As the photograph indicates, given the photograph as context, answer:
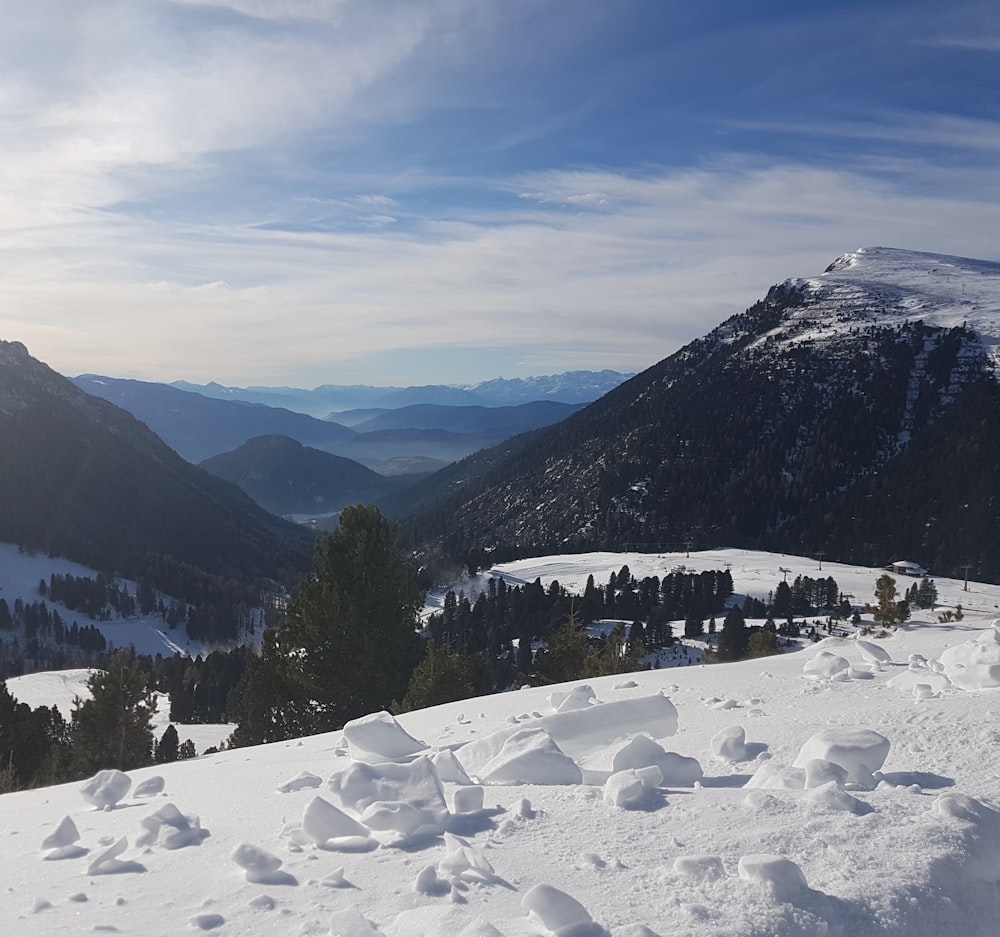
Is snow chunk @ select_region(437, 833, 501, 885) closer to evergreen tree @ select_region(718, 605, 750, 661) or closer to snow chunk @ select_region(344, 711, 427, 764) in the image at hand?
snow chunk @ select_region(344, 711, 427, 764)

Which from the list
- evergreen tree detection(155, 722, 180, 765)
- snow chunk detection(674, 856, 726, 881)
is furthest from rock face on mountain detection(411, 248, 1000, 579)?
snow chunk detection(674, 856, 726, 881)

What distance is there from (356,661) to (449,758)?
13963mm

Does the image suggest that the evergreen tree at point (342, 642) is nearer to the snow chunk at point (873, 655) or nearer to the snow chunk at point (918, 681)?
the snow chunk at point (873, 655)

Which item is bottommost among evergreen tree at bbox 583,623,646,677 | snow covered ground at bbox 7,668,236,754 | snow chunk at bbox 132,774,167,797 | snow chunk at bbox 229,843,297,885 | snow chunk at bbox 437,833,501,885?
snow covered ground at bbox 7,668,236,754

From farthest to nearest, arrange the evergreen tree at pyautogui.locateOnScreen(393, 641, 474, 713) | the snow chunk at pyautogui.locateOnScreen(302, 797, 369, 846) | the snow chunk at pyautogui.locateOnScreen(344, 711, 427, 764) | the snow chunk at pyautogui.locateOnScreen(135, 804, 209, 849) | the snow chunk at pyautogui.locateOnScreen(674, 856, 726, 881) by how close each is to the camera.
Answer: the evergreen tree at pyautogui.locateOnScreen(393, 641, 474, 713), the snow chunk at pyautogui.locateOnScreen(344, 711, 427, 764), the snow chunk at pyautogui.locateOnScreen(135, 804, 209, 849), the snow chunk at pyautogui.locateOnScreen(302, 797, 369, 846), the snow chunk at pyautogui.locateOnScreen(674, 856, 726, 881)

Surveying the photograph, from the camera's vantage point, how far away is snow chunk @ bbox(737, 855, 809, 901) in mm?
3455

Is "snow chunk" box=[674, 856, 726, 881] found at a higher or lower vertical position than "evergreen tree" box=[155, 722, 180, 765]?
higher

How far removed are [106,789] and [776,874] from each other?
512cm

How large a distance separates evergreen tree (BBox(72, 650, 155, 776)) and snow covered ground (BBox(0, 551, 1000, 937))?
53.5ft

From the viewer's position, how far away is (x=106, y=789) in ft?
19.4

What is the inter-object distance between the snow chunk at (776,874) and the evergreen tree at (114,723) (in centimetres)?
2183

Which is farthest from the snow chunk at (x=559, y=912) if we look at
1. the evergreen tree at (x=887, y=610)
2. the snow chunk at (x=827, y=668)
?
the evergreen tree at (x=887, y=610)

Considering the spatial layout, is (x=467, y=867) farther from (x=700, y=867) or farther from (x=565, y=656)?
(x=565, y=656)

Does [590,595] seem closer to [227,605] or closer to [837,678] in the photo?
[837,678]
